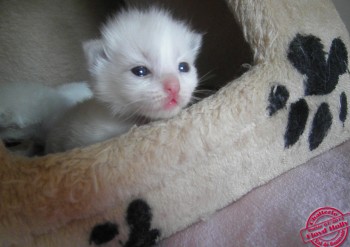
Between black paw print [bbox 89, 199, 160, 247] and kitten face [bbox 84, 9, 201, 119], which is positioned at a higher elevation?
kitten face [bbox 84, 9, 201, 119]

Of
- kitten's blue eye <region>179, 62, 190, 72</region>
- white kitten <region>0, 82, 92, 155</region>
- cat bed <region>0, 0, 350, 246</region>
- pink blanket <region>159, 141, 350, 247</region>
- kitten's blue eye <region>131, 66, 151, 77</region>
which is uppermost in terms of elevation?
white kitten <region>0, 82, 92, 155</region>

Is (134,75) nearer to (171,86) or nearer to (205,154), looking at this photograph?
(171,86)

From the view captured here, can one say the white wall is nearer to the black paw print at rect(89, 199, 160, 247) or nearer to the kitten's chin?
the kitten's chin

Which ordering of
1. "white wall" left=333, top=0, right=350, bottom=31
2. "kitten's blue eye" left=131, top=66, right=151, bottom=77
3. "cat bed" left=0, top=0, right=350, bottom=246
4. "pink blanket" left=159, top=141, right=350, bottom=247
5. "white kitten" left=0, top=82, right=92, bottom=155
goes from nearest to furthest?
"cat bed" left=0, top=0, right=350, bottom=246
"pink blanket" left=159, top=141, right=350, bottom=247
"kitten's blue eye" left=131, top=66, right=151, bottom=77
"white kitten" left=0, top=82, right=92, bottom=155
"white wall" left=333, top=0, right=350, bottom=31

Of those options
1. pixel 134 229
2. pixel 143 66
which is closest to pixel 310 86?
pixel 143 66

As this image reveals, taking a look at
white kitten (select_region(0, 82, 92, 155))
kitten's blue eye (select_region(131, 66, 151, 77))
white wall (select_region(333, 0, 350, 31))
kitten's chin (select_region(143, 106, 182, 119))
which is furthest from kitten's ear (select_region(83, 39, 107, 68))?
white wall (select_region(333, 0, 350, 31))

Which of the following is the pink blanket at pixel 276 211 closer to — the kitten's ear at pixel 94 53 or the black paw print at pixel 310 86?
the black paw print at pixel 310 86

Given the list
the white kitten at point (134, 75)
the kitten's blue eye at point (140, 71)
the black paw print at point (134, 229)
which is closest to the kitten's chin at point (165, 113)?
the white kitten at point (134, 75)

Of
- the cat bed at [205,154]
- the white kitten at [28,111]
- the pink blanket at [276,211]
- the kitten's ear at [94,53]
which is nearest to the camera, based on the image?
the cat bed at [205,154]
